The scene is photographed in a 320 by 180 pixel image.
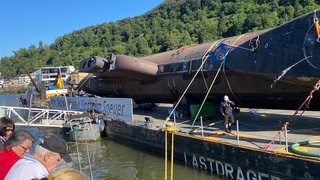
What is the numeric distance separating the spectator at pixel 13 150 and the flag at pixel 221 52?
14767 mm

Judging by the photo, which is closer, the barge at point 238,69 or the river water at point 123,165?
the barge at point 238,69

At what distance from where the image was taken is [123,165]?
18.7 m

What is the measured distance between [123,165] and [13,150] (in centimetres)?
1473

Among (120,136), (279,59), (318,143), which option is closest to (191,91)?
(120,136)

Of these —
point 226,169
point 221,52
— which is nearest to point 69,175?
point 226,169

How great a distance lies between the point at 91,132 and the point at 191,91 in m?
7.27

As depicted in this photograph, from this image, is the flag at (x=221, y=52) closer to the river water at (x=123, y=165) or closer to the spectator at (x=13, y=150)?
the river water at (x=123, y=165)

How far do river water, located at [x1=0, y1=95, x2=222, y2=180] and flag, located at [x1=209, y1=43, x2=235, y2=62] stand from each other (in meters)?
5.41

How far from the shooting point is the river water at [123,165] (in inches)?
635

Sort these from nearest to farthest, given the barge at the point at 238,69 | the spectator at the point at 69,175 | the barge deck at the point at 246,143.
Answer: the spectator at the point at 69,175, the barge deck at the point at 246,143, the barge at the point at 238,69

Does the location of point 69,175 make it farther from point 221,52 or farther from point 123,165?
point 221,52

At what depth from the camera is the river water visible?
16141 mm

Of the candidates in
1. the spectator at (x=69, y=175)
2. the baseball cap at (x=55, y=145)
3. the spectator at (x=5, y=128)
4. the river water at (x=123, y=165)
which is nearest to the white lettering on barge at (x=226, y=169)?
the river water at (x=123, y=165)

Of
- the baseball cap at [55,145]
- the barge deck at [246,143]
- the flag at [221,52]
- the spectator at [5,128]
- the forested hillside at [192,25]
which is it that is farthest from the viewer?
the forested hillside at [192,25]
